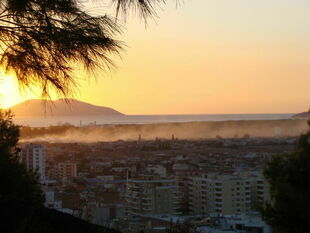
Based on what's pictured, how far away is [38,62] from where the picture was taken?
3.10 m

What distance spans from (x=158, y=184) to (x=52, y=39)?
62.6 feet

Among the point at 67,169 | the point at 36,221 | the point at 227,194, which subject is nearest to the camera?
the point at 36,221

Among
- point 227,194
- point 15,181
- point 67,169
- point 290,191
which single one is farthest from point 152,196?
point 15,181

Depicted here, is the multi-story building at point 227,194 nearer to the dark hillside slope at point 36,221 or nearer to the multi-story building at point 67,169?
the multi-story building at point 67,169

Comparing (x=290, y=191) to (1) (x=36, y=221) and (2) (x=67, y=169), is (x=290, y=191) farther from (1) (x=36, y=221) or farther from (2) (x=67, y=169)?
(2) (x=67, y=169)

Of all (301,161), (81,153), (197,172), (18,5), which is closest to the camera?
(18,5)

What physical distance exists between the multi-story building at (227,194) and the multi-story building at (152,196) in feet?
3.36

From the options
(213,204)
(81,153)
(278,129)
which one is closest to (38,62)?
(213,204)

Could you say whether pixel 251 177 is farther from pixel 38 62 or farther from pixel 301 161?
pixel 38 62

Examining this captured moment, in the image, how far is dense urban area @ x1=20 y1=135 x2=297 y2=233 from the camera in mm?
14316

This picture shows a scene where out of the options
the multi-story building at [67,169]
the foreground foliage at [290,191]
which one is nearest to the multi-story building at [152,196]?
the multi-story building at [67,169]

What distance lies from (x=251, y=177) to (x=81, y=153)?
1589 centimetres

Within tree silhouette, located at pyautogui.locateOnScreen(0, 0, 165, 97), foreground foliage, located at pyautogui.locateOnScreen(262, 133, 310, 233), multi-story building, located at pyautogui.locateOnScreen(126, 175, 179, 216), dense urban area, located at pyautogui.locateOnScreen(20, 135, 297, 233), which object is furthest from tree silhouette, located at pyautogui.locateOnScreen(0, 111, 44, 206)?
multi-story building, located at pyautogui.locateOnScreen(126, 175, 179, 216)

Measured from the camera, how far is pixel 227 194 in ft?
72.1
